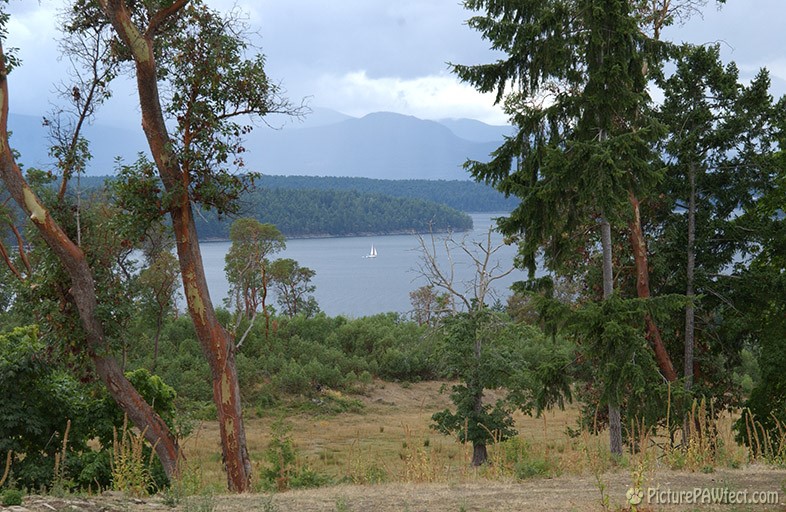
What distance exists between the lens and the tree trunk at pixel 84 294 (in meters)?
11.5

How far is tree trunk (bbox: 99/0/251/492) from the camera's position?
38.7ft

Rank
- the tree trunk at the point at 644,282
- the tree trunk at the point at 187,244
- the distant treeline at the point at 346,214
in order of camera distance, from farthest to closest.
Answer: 1. the distant treeline at the point at 346,214
2. the tree trunk at the point at 644,282
3. the tree trunk at the point at 187,244

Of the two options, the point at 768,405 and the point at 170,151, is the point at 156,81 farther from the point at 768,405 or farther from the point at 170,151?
the point at 768,405

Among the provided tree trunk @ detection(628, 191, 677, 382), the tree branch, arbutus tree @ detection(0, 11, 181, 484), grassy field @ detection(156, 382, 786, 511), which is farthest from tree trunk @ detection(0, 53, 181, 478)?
tree trunk @ detection(628, 191, 677, 382)

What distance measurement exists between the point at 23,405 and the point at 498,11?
952 centimetres

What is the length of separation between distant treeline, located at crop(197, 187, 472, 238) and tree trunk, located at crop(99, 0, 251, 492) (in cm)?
11048

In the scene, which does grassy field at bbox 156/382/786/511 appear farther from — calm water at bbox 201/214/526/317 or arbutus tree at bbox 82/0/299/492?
calm water at bbox 201/214/526/317

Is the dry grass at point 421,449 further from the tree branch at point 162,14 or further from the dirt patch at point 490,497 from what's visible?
the tree branch at point 162,14

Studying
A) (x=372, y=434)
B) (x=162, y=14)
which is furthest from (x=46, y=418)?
(x=372, y=434)

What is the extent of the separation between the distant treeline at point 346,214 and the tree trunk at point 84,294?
363ft

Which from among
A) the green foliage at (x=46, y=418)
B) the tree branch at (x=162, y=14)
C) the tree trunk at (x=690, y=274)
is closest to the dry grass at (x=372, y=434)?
the tree trunk at (x=690, y=274)

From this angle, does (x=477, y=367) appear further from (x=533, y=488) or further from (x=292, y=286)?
(x=292, y=286)

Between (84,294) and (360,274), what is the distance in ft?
370

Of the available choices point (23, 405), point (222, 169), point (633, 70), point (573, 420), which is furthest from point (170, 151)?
point (573, 420)
